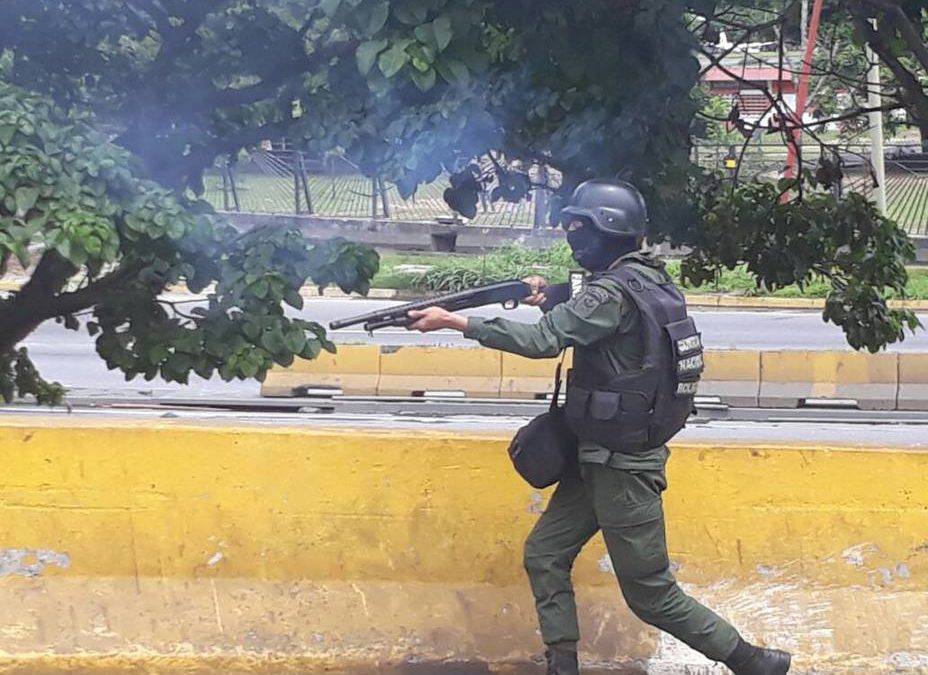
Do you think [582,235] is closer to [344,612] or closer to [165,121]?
[165,121]

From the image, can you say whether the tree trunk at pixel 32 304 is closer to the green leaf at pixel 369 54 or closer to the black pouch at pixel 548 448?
the green leaf at pixel 369 54

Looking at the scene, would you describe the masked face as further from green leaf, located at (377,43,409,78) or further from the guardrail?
the guardrail

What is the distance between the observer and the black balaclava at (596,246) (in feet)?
11.6

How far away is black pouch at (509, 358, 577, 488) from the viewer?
3.71m

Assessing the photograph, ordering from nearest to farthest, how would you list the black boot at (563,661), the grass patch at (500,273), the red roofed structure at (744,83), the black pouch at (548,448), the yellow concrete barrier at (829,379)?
1. the black pouch at (548,448)
2. the black boot at (563,661)
3. the red roofed structure at (744,83)
4. the yellow concrete barrier at (829,379)
5. the grass patch at (500,273)

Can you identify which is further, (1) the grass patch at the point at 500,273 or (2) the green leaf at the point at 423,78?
(1) the grass patch at the point at 500,273

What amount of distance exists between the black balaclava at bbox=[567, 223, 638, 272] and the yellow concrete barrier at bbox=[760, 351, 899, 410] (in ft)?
28.7

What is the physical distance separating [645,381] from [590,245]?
0.43 metres

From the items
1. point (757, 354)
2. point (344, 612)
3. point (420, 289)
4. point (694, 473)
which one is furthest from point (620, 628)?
point (420, 289)

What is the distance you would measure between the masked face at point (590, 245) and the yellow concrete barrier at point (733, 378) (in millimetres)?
8708

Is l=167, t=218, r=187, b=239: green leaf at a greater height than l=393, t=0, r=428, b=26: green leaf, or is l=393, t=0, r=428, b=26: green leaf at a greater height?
l=393, t=0, r=428, b=26: green leaf

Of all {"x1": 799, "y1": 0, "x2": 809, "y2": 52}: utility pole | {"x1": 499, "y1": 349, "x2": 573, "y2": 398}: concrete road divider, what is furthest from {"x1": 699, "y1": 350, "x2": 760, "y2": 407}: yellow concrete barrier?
{"x1": 799, "y1": 0, "x2": 809, "y2": 52}: utility pole

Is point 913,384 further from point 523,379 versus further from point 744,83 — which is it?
point 744,83

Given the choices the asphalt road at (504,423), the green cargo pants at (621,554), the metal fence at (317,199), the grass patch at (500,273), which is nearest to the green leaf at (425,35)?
the green cargo pants at (621,554)
